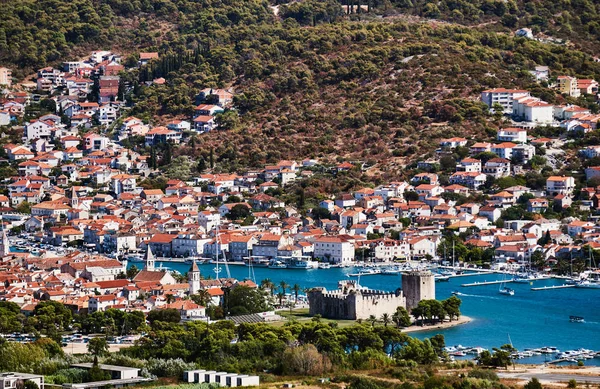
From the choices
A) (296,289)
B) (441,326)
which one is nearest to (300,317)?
(441,326)

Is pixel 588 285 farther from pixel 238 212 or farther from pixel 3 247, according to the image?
pixel 3 247

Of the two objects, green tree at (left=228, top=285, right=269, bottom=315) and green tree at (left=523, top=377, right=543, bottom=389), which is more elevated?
green tree at (left=228, top=285, right=269, bottom=315)

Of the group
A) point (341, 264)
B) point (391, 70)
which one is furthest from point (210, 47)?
point (341, 264)

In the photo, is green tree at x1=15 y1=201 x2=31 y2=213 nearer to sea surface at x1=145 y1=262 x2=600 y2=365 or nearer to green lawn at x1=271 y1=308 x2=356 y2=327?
sea surface at x1=145 y1=262 x2=600 y2=365

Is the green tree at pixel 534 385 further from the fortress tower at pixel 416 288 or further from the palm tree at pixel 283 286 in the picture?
the palm tree at pixel 283 286

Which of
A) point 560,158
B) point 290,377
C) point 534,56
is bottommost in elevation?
point 290,377

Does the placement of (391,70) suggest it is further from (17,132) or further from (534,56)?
(17,132)

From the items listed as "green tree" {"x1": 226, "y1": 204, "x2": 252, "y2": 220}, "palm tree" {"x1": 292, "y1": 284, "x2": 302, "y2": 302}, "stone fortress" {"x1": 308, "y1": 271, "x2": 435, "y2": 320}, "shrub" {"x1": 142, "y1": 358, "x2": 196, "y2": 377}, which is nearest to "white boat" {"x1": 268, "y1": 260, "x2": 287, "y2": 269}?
"green tree" {"x1": 226, "y1": 204, "x2": 252, "y2": 220}
